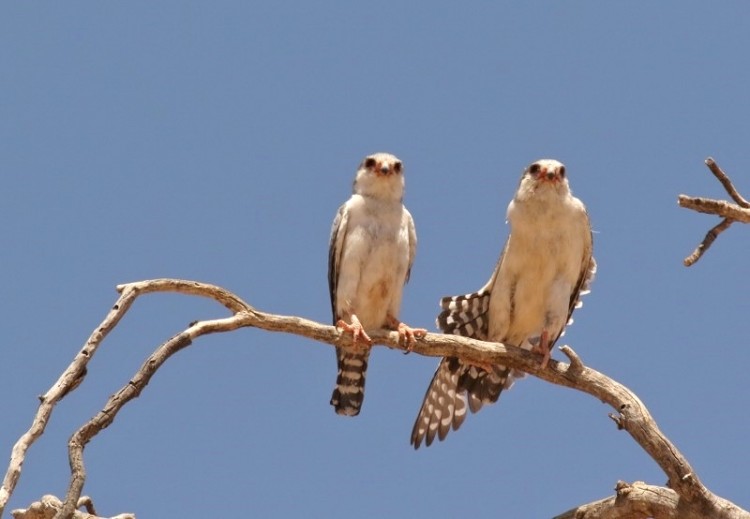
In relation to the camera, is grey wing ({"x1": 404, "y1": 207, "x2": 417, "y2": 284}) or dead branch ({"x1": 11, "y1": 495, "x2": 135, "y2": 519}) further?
grey wing ({"x1": 404, "y1": 207, "x2": 417, "y2": 284})

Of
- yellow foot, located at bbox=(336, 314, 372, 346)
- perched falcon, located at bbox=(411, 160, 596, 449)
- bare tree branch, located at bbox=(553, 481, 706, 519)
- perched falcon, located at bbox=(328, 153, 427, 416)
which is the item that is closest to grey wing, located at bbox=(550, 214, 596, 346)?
perched falcon, located at bbox=(411, 160, 596, 449)

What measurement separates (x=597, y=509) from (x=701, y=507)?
76cm

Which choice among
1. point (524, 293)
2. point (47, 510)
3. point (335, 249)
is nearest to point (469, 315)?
point (524, 293)

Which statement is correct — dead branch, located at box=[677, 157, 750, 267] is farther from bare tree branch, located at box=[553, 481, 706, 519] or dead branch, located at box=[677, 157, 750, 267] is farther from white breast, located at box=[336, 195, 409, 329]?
white breast, located at box=[336, 195, 409, 329]

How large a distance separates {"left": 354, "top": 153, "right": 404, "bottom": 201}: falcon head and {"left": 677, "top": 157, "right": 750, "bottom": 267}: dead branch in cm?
288

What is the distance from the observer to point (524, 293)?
1076cm

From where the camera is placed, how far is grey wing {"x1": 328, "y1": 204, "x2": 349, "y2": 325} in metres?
11.1

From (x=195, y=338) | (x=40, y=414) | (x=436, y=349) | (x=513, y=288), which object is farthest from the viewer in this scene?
(x=513, y=288)

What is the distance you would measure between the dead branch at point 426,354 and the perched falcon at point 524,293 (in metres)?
0.39

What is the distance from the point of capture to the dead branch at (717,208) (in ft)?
30.8

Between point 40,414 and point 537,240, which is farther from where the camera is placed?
point 537,240

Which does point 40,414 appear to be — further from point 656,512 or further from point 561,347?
point 656,512

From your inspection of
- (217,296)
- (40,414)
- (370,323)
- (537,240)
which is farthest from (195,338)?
(537,240)

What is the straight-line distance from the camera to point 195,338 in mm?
8844
